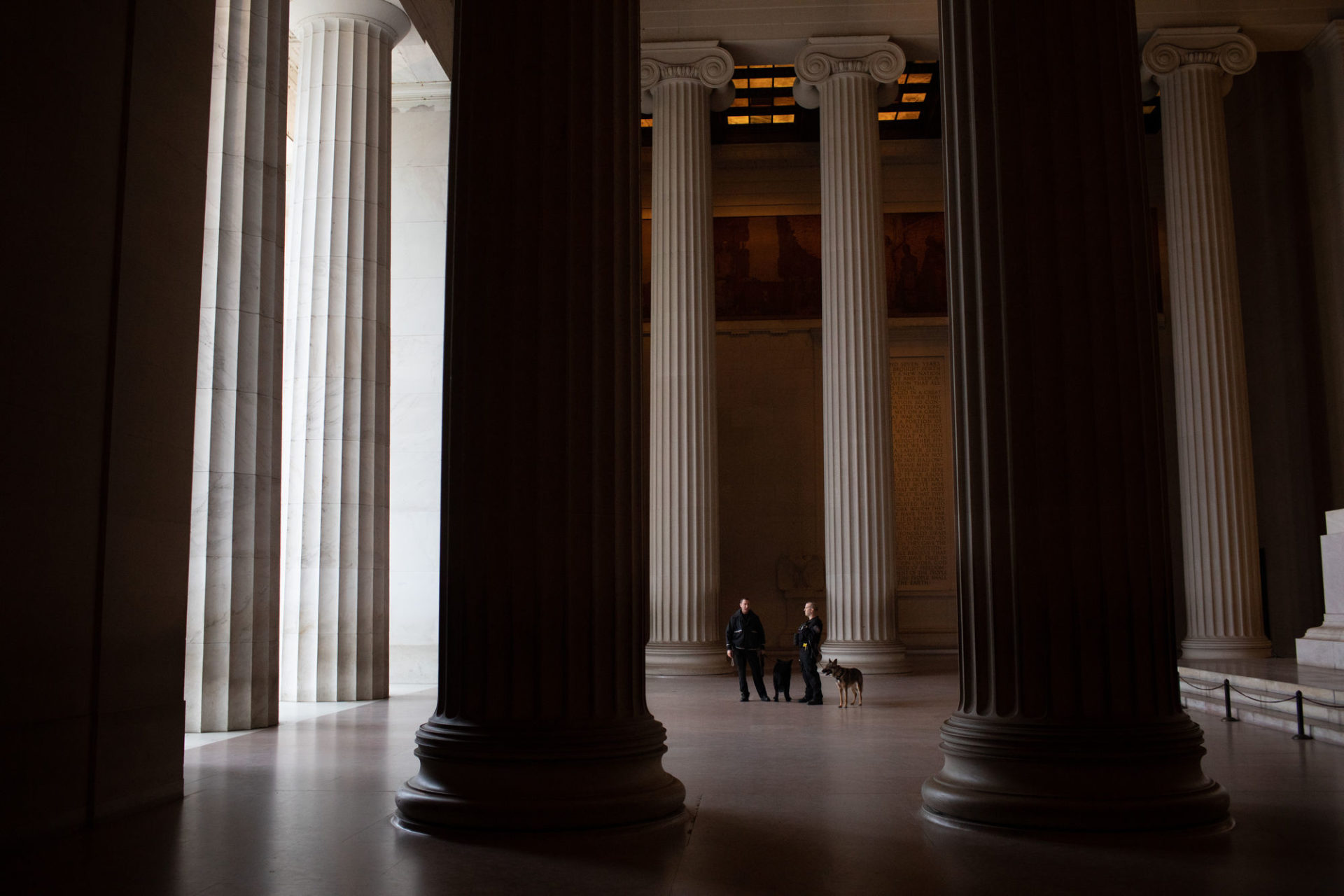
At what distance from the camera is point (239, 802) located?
902 centimetres

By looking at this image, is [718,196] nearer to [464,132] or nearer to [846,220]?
[846,220]

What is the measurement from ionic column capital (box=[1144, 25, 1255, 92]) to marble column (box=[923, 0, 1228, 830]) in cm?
2128

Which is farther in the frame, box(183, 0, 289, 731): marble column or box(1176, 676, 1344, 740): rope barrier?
box(183, 0, 289, 731): marble column

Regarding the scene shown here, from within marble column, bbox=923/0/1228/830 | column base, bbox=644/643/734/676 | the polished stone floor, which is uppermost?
marble column, bbox=923/0/1228/830

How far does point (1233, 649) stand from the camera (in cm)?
Answer: 2459

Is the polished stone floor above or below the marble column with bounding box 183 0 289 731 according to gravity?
below

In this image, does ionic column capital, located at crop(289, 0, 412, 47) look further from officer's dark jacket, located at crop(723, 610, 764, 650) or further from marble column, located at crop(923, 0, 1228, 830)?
marble column, located at crop(923, 0, 1228, 830)

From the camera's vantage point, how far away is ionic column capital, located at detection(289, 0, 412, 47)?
752 inches

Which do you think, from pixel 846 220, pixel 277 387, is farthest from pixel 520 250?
pixel 846 220

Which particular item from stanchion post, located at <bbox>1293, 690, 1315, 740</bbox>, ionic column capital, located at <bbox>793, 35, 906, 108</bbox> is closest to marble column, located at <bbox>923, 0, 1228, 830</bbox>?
stanchion post, located at <bbox>1293, 690, 1315, 740</bbox>

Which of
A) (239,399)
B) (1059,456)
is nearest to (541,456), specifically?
(1059,456)

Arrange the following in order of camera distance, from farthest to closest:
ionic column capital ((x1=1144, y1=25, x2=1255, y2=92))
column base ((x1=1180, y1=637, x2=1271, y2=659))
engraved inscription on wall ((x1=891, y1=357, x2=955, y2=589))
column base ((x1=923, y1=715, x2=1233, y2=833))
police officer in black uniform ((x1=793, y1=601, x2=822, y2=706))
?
engraved inscription on wall ((x1=891, y1=357, x2=955, y2=589)) → ionic column capital ((x1=1144, y1=25, x2=1255, y2=92)) → column base ((x1=1180, y1=637, x2=1271, y2=659)) → police officer in black uniform ((x1=793, y1=601, x2=822, y2=706)) → column base ((x1=923, y1=715, x2=1233, y2=833))

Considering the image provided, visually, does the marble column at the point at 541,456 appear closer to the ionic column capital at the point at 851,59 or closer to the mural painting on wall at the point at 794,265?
the ionic column capital at the point at 851,59

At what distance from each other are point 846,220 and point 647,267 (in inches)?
464
